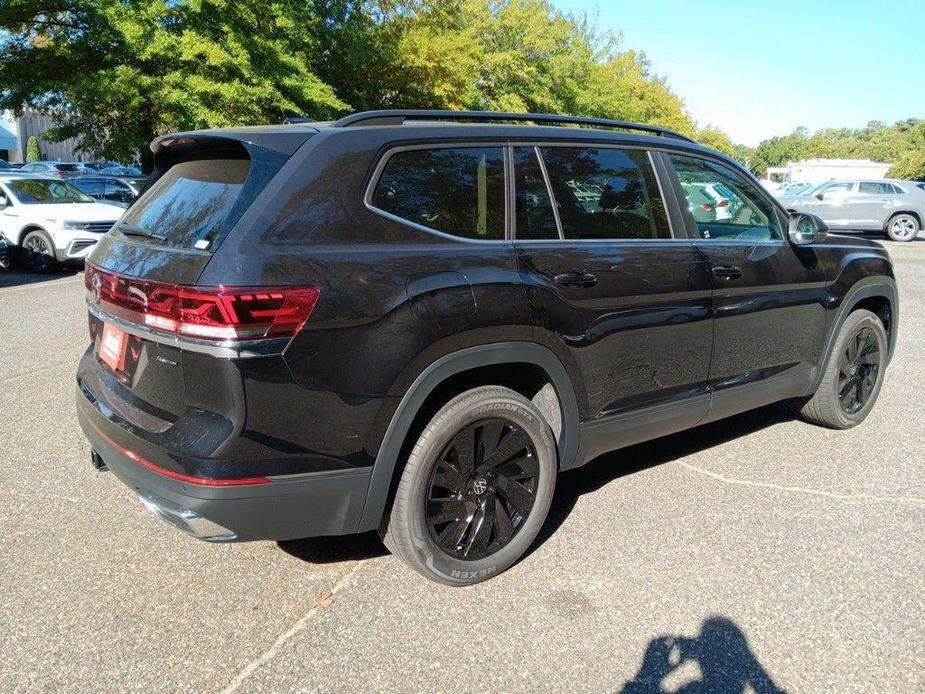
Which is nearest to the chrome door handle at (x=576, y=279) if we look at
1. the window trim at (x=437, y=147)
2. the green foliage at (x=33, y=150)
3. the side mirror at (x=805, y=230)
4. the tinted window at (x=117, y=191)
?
Answer: the window trim at (x=437, y=147)

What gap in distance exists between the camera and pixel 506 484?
3.16m

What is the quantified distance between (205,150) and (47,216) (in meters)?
11.2

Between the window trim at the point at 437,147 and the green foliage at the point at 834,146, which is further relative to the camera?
the green foliage at the point at 834,146

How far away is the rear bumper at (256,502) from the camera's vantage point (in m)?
2.52

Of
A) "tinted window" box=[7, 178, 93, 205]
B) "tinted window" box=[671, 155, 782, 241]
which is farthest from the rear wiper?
"tinted window" box=[7, 178, 93, 205]

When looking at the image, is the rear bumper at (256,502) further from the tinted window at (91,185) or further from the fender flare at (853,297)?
the tinted window at (91,185)

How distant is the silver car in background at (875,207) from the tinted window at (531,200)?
66.5ft

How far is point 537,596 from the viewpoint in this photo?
3041mm

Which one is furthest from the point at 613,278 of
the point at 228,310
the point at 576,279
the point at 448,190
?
the point at 228,310

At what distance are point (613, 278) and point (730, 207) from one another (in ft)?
4.52

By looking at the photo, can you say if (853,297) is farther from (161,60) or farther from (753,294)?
(161,60)

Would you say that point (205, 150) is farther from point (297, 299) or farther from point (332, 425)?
point (332, 425)

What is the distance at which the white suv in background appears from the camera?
40.8 ft

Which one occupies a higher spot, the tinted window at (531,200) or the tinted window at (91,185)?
the tinted window at (531,200)
